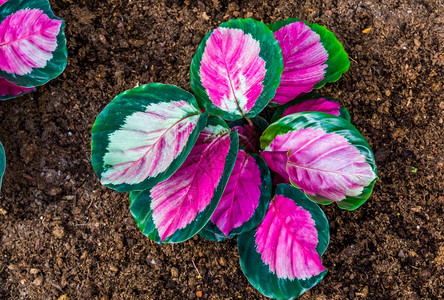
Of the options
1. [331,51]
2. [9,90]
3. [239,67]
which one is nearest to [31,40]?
[9,90]

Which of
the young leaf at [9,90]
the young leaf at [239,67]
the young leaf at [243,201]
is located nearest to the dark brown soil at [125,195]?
the young leaf at [9,90]

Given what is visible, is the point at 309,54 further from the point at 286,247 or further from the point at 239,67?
the point at 286,247

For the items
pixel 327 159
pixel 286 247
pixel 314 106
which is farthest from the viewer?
pixel 314 106

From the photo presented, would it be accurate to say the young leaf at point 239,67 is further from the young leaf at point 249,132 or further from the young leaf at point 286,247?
the young leaf at point 286,247

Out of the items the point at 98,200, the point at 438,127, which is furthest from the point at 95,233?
the point at 438,127

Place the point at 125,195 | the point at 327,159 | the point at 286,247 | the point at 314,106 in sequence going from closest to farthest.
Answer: the point at 327,159 < the point at 286,247 < the point at 314,106 < the point at 125,195

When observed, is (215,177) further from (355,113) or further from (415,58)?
(415,58)

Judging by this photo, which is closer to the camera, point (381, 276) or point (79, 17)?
point (381, 276)
